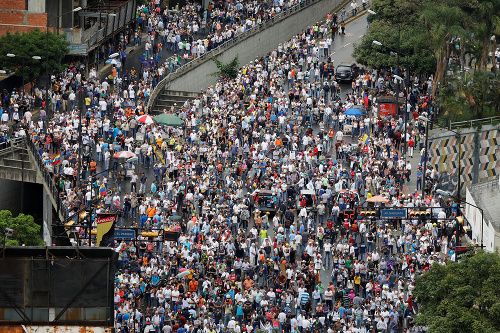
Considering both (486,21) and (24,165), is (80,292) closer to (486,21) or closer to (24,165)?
(24,165)

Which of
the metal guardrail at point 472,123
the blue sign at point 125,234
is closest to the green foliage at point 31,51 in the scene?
the blue sign at point 125,234

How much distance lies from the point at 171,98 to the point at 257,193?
19.9 meters

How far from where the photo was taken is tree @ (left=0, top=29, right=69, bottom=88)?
66.9 metres

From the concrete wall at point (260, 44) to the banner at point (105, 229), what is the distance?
28312mm

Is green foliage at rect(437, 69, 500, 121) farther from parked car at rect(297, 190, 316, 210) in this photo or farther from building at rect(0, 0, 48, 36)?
building at rect(0, 0, 48, 36)

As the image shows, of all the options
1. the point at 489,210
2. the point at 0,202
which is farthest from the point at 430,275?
the point at 0,202

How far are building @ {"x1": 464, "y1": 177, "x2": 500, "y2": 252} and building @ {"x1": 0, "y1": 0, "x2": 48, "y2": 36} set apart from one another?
28409 millimetres

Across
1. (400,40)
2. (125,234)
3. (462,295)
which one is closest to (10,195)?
(125,234)

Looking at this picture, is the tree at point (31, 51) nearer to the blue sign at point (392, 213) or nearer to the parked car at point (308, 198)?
the parked car at point (308, 198)

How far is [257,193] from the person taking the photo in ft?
186

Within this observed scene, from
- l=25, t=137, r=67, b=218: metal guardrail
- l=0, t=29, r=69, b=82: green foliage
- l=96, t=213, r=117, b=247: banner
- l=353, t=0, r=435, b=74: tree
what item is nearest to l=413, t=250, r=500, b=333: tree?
l=96, t=213, r=117, b=247: banner

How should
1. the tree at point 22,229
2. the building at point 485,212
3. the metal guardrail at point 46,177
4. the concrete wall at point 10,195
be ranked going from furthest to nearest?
1. the concrete wall at point 10,195
2. the metal guardrail at point 46,177
3. the building at point 485,212
4. the tree at point 22,229

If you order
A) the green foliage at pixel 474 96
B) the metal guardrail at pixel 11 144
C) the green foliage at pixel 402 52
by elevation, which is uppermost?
the green foliage at pixel 402 52

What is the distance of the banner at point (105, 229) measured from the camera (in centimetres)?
4769
